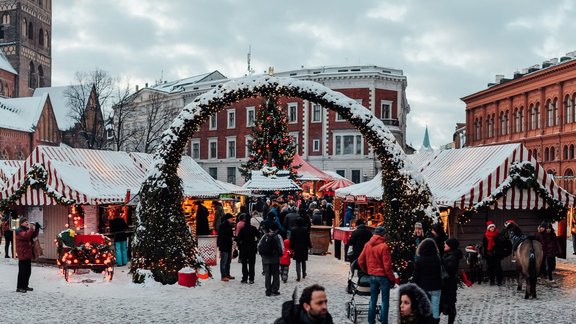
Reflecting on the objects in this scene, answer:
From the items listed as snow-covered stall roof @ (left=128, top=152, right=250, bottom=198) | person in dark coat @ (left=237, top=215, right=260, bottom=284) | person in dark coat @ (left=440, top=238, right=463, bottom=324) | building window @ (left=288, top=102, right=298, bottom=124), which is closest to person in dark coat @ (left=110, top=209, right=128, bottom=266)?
snow-covered stall roof @ (left=128, top=152, right=250, bottom=198)

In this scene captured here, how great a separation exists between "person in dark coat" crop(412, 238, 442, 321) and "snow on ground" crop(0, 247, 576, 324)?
1.80m

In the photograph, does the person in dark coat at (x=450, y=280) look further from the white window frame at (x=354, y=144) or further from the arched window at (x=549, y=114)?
the arched window at (x=549, y=114)

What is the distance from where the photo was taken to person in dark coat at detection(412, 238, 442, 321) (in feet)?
30.1

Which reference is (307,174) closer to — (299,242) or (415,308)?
(299,242)

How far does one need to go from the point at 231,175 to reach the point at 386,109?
56.5ft

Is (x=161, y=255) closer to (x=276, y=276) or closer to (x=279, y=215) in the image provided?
(x=276, y=276)

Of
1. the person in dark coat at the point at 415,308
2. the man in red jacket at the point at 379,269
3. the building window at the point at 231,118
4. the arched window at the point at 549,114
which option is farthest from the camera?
the building window at the point at 231,118

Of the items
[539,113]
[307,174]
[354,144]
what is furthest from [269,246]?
[539,113]

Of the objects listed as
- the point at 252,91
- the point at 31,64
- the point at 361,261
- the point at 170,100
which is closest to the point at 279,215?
the point at 252,91

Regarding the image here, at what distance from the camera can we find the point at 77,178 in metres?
18.5

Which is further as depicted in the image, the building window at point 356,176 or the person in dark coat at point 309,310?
the building window at point 356,176

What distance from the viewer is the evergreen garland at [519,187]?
1527 cm

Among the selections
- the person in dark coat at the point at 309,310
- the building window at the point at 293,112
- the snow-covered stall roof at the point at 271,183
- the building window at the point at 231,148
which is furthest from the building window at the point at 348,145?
the person in dark coat at the point at 309,310

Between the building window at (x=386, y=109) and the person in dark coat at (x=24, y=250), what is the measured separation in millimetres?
45363
